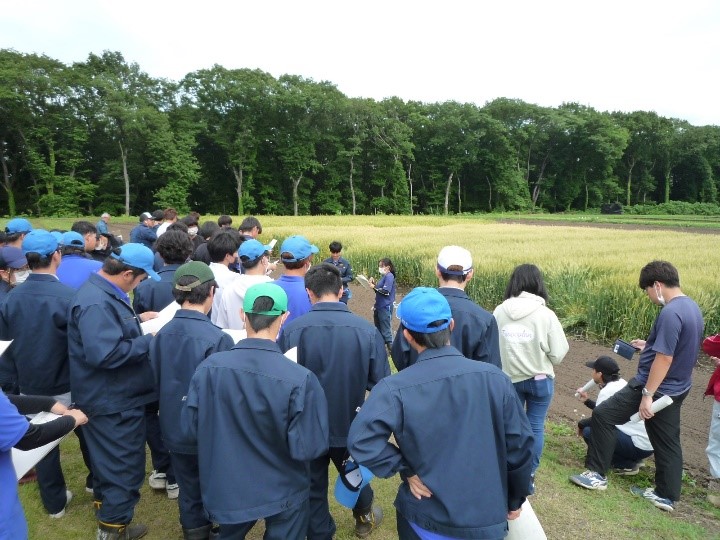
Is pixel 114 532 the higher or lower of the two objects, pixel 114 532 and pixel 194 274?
the lower

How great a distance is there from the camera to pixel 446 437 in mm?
1881

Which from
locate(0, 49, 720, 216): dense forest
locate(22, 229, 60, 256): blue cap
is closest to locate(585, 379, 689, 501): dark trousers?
locate(22, 229, 60, 256): blue cap

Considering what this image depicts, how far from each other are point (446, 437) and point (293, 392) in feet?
2.40

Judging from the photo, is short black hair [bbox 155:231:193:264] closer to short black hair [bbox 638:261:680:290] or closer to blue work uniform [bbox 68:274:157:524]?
blue work uniform [bbox 68:274:157:524]

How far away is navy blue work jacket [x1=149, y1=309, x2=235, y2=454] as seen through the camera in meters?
2.69

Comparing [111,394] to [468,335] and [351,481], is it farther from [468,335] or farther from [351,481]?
[468,335]

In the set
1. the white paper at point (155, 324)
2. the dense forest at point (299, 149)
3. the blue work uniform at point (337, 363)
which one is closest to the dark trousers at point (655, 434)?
the blue work uniform at point (337, 363)

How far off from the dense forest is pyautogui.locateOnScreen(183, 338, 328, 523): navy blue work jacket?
42.8 metres

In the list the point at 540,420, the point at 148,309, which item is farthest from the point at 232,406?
the point at 540,420

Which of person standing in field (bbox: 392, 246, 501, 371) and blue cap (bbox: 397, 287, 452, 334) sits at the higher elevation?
blue cap (bbox: 397, 287, 452, 334)

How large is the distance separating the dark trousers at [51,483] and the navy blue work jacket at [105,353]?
0.71m

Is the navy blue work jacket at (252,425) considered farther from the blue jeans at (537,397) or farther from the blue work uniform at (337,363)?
the blue jeans at (537,397)

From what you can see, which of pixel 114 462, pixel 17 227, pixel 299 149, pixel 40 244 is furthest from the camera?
pixel 299 149

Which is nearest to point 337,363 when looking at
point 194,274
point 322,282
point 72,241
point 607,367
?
point 322,282
